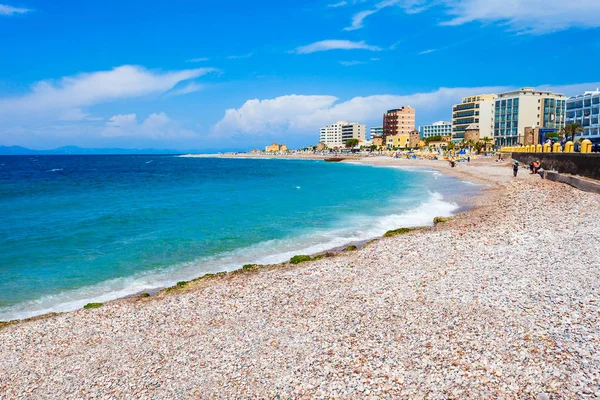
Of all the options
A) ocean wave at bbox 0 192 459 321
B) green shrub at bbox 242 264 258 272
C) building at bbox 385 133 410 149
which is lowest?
ocean wave at bbox 0 192 459 321

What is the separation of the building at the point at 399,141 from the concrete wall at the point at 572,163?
345ft

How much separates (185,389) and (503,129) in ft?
398

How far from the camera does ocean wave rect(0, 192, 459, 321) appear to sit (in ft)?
39.7

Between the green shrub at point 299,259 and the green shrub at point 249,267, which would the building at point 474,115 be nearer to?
the green shrub at point 299,259

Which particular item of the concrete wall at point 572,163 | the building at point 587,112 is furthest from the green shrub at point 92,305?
the building at point 587,112

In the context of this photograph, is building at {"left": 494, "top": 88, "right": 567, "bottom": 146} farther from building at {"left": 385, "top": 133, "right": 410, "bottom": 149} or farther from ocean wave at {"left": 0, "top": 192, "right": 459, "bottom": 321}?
ocean wave at {"left": 0, "top": 192, "right": 459, "bottom": 321}

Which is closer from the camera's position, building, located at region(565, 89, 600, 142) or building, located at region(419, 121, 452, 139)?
building, located at region(565, 89, 600, 142)

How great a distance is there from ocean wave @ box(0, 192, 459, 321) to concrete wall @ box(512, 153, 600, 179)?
40.2 ft

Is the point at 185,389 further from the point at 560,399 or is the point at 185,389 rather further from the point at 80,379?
the point at 560,399

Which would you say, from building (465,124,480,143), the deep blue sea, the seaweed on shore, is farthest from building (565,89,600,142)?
the seaweed on shore

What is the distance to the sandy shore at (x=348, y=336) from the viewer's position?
630cm

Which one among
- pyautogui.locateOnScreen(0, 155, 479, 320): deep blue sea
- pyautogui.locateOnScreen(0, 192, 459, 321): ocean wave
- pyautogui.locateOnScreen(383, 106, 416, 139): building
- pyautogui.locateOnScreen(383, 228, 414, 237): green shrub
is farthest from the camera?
pyautogui.locateOnScreen(383, 106, 416, 139): building

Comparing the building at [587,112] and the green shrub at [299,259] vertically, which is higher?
the building at [587,112]

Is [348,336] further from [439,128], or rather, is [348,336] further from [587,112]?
[439,128]
